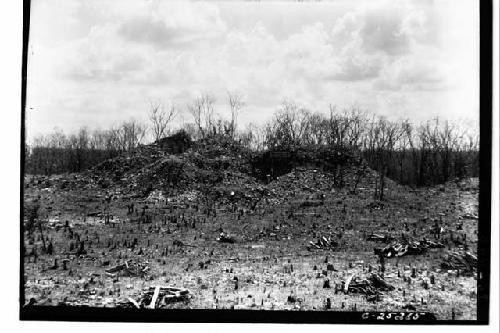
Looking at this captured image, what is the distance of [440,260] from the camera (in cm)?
574

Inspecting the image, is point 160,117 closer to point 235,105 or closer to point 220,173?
point 235,105

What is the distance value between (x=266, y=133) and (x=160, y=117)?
61.9 inches

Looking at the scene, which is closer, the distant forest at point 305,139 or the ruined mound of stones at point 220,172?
Answer: the distant forest at point 305,139

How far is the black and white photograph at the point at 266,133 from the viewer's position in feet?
18.4

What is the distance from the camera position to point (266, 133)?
21.0 feet

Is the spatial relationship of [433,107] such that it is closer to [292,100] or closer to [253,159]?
[292,100]

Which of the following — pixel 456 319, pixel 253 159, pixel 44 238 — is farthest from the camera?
pixel 253 159

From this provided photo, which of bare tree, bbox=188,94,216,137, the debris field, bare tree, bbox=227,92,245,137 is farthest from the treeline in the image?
bare tree, bbox=227,92,245,137

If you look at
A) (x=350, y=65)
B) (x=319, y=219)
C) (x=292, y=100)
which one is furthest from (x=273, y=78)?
(x=319, y=219)

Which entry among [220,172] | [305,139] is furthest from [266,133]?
[220,172]

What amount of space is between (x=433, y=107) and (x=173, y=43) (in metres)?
3.70

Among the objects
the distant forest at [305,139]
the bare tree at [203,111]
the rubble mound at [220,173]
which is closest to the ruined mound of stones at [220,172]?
the rubble mound at [220,173]

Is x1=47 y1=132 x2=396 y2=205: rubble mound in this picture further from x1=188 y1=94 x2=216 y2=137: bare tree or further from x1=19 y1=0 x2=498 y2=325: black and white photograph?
x1=188 y1=94 x2=216 y2=137: bare tree

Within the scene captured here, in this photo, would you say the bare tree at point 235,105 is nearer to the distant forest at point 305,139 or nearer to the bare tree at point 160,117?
the distant forest at point 305,139
